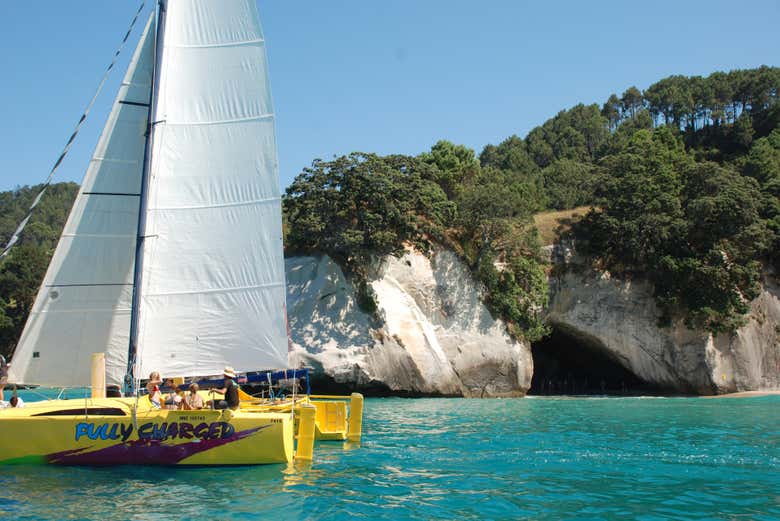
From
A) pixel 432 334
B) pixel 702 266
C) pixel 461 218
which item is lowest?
pixel 432 334

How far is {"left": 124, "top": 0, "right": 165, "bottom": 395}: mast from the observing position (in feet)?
55.5

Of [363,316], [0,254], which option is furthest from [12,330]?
[0,254]

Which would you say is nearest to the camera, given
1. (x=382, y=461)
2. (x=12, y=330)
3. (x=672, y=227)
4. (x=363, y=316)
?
(x=382, y=461)

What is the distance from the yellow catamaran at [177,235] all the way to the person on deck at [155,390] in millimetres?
184

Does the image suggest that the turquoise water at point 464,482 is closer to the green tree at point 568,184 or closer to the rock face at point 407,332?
the rock face at point 407,332

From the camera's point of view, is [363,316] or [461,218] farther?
[461,218]

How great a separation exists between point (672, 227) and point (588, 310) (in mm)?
7121

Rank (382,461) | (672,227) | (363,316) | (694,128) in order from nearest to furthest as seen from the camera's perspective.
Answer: (382,461), (363,316), (672,227), (694,128)

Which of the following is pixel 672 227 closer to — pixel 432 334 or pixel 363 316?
pixel 432 334

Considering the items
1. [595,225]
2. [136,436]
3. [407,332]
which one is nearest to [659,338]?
[595,225]

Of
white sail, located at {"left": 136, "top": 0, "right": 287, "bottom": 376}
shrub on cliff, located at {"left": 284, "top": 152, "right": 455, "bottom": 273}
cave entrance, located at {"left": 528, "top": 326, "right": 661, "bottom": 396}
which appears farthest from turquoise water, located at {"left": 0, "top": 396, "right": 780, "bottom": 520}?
cave entrance, located at {"left": 528, "top": 326, "right": 661, "bottom": 396}

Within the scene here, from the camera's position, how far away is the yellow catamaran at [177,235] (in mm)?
17234

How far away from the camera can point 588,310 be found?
43125 millimetres

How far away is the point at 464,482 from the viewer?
585 inches
